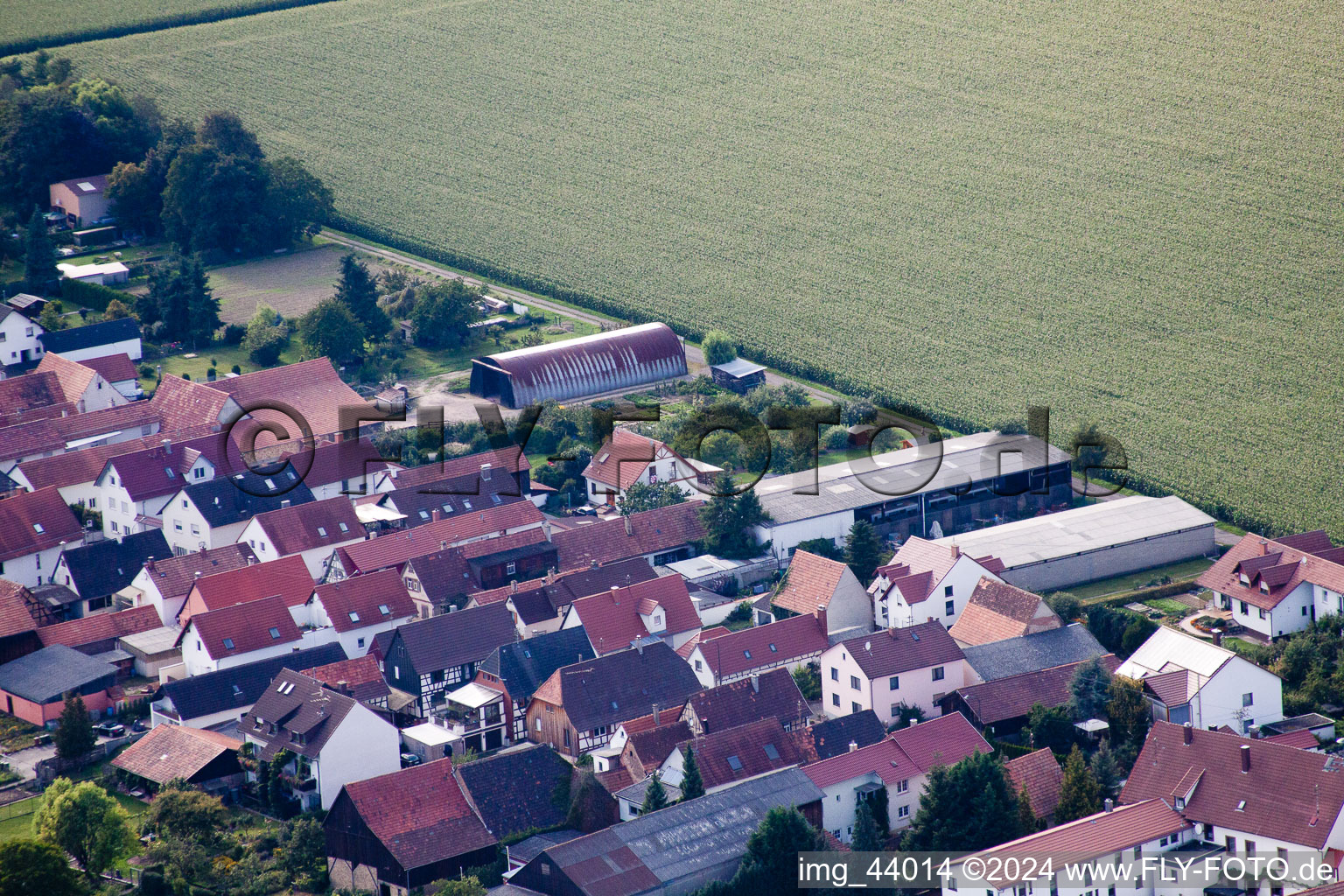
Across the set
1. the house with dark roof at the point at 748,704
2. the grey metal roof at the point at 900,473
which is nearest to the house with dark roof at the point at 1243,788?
the house with dark roof at the point at 748,704

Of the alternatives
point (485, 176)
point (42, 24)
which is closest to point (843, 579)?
point (485, 176)

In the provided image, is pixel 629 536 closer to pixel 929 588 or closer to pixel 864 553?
pixel 864 553

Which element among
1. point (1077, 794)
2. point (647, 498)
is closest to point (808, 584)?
point (647, 498)

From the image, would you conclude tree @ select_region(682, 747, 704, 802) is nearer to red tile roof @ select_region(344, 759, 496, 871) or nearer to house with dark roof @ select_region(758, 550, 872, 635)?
red tile roof @ select_region(344, 759, 496, 871)

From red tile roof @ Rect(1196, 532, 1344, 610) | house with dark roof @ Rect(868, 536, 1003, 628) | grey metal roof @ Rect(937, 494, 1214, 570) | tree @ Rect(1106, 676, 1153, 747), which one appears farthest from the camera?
grey metal roof @ Rect(937, 494, 1214, 570)

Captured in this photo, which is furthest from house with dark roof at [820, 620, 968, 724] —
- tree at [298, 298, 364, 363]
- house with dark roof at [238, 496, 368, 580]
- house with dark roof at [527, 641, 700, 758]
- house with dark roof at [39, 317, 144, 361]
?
house with dark roof at [39, 317, 144, 361]

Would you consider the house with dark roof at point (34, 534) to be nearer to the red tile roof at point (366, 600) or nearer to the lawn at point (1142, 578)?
the red tile roof at point (366, 600)

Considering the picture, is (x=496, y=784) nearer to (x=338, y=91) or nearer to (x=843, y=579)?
(x=843, y=579)
